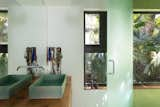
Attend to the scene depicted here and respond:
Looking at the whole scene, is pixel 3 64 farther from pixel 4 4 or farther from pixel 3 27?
pixel 4 4

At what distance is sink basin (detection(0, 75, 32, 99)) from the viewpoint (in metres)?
1.90

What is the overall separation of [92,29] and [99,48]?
33 cm

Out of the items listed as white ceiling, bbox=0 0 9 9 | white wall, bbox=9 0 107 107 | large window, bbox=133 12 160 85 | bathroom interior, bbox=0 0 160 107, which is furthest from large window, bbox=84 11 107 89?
white ceiling, bbox=0 0 9 9

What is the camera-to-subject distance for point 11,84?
2.24 m

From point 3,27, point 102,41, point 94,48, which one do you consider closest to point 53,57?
point 94,48

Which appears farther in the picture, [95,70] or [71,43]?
[95,70]

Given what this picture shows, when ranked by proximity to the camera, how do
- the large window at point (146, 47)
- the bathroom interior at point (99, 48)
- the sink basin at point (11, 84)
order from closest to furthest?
the sink basin at point (11, 84)
the bathroom interior at point (99, 48)
the large window at point (146, 47)

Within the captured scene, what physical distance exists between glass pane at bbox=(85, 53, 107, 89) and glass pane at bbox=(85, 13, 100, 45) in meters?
0.21

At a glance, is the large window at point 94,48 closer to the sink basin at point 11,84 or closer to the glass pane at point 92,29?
the glass pane at point 92,29

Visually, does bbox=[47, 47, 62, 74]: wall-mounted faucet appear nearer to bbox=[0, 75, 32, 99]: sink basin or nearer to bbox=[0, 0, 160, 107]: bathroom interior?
bbox=[0, 0, 160, 107]: bathroom interior

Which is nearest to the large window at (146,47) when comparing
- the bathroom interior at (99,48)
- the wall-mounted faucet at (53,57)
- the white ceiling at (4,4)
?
the bathroom interior at (99,48)

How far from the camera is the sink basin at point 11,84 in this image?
6.22ft

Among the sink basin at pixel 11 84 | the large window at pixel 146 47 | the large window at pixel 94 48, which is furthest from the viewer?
the large window at pixel 146 47

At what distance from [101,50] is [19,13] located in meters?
1.69
